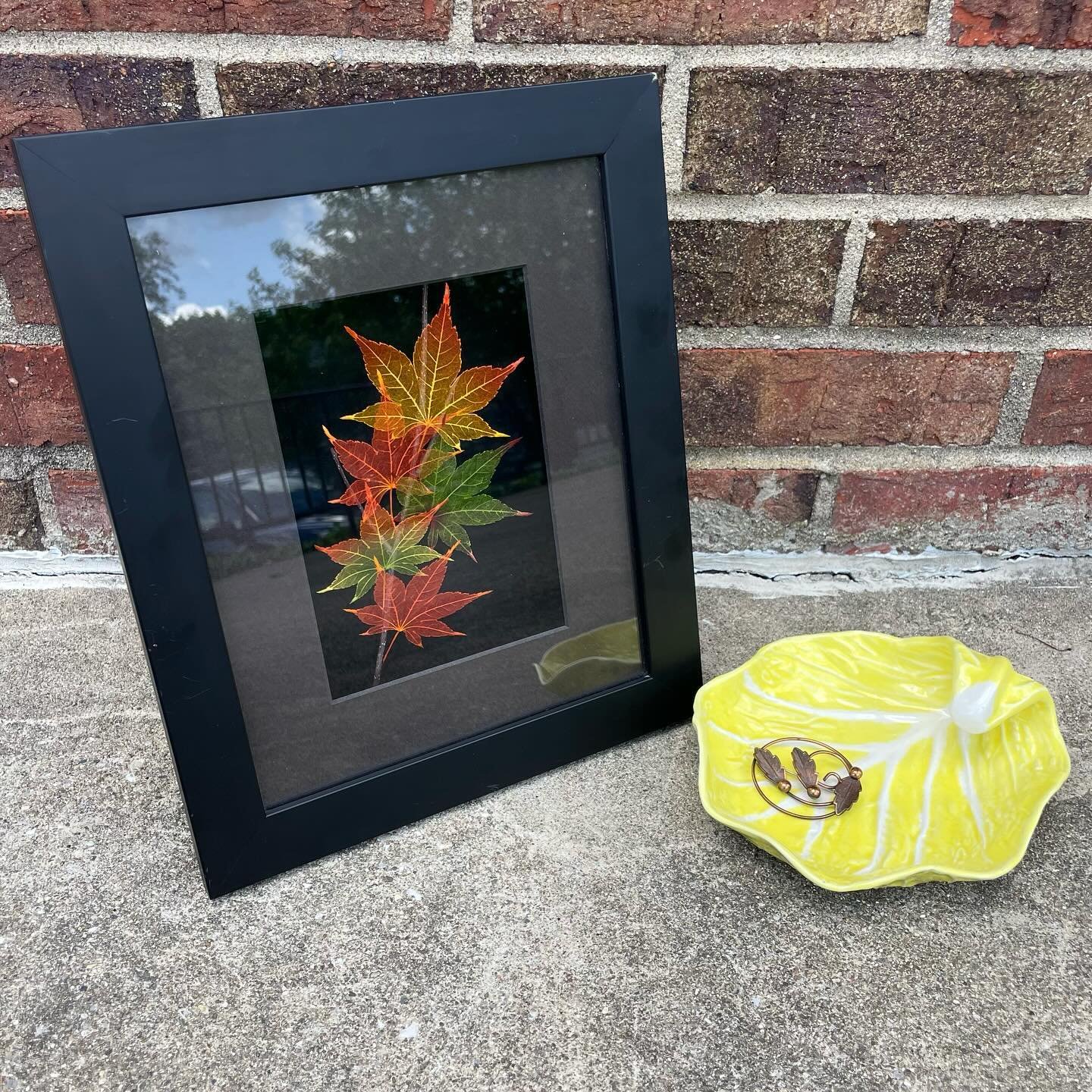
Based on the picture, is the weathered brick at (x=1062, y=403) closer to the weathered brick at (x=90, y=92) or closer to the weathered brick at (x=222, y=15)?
the weathered brick at (x=222, y=15)

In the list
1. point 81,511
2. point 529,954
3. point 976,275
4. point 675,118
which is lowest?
point 529,954

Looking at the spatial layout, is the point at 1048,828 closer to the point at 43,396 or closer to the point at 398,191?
the point at 398,191

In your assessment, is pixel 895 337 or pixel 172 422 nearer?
pixel 172 422

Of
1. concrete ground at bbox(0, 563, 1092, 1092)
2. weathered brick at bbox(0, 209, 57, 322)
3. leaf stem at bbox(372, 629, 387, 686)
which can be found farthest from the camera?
weathered brick at bbox(0, 209, 57, 322)

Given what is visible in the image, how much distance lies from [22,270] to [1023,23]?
25.7 inches

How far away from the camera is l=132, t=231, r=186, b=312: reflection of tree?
0.40 m

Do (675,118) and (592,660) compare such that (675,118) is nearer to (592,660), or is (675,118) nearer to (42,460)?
(592,660)

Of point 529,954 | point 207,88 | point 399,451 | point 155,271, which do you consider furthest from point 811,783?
point 207,88

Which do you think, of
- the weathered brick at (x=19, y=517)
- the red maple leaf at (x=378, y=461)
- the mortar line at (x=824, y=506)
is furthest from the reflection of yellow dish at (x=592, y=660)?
the weathered brick at (x=19, y=517)

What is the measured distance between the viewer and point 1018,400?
68 centimetres

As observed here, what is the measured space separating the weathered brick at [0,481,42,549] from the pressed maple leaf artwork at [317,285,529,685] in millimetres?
379

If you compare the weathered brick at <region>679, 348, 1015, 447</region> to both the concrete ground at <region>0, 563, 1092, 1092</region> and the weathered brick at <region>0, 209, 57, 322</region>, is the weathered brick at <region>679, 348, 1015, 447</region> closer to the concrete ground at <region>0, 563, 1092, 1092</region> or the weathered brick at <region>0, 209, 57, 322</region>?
the concrete ground at <region>0, 563, 1092, 1092</region>

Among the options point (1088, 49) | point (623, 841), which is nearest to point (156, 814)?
point (623, 841)

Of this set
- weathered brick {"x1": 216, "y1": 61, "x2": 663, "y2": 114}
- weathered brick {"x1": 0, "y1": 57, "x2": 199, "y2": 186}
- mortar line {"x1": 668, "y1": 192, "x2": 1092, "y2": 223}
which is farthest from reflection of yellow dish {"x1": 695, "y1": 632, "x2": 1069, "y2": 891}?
weathered brick {"x1": 0, "y1": 57, "x2": 199, "y2": 186}
